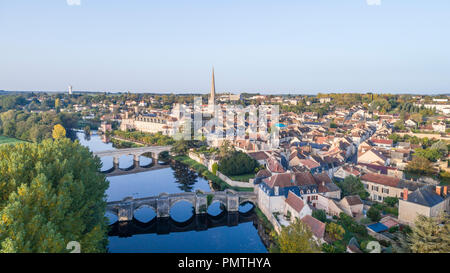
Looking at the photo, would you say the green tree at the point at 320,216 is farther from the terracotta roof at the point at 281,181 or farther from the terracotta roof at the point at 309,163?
the terracotta roof at the point at 309,163

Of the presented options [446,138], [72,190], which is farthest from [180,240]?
[446,138]

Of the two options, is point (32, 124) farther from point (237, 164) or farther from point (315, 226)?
point (315, 226)

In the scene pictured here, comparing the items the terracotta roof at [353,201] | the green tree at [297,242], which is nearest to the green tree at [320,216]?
the terracotta roof at [353,201]

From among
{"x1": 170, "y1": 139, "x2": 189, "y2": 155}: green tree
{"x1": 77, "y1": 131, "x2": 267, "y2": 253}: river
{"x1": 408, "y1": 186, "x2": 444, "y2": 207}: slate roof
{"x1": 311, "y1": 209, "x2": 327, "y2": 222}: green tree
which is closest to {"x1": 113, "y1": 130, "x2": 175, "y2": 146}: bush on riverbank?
{"x1": 170, "y1": 139, "x2": 189, "y2": 155}: green tree

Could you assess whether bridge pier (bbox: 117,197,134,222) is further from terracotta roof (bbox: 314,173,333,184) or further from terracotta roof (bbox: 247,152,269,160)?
terracotta roof (bbox: 247,152,269,160)

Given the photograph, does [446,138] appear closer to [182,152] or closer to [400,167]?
[400,167]
